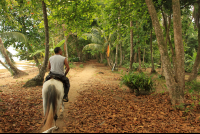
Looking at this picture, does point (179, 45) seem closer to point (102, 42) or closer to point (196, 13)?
point (196, 13)

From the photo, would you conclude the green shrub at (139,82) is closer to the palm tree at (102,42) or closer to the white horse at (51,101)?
the white horse at (51,101)

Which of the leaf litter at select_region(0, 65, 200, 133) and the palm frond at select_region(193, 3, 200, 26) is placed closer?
the leaf litter at select_region(0, 65, 200, 133)

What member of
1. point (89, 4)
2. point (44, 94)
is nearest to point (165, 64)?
point (44, 94)

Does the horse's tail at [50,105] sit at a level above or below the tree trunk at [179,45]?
below

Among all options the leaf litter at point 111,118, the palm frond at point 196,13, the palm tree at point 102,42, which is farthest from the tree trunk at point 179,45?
the palm tree at point 102,42

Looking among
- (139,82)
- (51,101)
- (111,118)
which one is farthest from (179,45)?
(51,101)

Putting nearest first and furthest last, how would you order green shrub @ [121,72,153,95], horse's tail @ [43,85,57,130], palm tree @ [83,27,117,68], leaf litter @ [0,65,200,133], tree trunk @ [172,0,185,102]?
horse's tail @ [43,85,57,130], leaf litter @ [0,65,200,133], tree trunk @ [172,0,185,102], green shrub @ [121,72,153,95], palm tree @ [83,27,117,68]

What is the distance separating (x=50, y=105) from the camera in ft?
10.9

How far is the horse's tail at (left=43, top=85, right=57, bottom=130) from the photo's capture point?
321cm

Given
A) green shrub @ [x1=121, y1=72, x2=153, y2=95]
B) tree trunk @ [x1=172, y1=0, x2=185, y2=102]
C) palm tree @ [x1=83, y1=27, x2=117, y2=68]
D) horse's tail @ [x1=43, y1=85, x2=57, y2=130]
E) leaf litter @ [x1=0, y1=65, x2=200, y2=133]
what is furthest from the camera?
palm tree @ [x1=83, y1=27, x2=117, y2=68]

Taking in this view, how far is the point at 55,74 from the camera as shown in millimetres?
4137

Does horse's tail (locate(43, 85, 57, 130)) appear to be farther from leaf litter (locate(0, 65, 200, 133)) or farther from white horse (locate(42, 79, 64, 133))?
leaf litter (locate(0, 65, 200, 133))

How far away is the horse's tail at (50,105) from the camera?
10.5 feet

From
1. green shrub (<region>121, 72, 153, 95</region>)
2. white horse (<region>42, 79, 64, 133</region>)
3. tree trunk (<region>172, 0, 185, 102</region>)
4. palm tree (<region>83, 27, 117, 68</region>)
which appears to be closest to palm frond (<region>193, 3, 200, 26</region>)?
tree trunk (<region>172, 0, 185, 102</region>)
